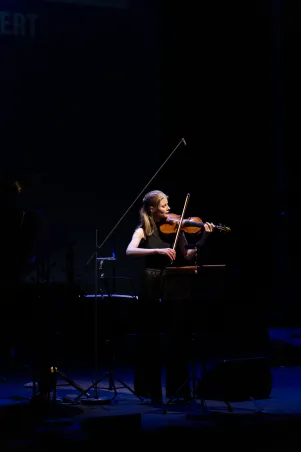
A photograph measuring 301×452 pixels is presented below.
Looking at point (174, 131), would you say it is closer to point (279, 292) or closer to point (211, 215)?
point (211, 215)

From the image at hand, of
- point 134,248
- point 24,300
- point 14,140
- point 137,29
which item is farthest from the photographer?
point 137,29

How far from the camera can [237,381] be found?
17.6 feet

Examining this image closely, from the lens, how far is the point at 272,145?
330 inches

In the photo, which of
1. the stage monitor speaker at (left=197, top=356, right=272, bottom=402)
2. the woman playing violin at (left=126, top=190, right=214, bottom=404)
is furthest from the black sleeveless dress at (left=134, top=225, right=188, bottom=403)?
the stage monitor speaker at (left=197, top=356, right=272, bottom=402)

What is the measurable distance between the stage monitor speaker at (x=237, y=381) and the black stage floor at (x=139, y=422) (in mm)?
71

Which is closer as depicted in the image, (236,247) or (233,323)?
(233,323)

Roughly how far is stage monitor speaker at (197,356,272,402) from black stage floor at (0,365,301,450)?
7 cm

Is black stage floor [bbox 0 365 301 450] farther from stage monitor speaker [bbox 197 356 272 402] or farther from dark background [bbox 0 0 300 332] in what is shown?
dark background [bbox 0 0 300 332]

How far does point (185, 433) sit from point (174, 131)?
4.60m

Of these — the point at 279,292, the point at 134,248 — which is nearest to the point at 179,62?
the point at 279,292

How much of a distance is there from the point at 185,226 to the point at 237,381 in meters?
1.15

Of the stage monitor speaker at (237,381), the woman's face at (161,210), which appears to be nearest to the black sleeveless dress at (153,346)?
the woman's face at (161,210)

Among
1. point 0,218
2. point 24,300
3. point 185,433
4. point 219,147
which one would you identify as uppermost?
point 219,147

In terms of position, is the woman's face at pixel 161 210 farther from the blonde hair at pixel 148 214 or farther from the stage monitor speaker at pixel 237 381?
the stage monitor speaker at pixel 237 381
